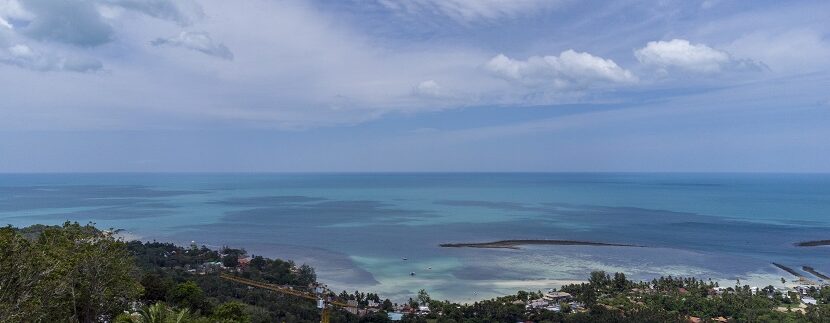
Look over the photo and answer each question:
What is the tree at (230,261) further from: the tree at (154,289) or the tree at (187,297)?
the tree at (187,297)

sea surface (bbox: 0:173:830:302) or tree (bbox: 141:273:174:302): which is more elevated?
tree (bbox: 141:273:174:302)

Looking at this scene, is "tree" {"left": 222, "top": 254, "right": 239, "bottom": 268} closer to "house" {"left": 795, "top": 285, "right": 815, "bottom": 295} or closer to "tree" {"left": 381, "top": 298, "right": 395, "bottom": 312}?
"tree" {"left": 381, "top": 298, "right": 395, "bottom": 312}

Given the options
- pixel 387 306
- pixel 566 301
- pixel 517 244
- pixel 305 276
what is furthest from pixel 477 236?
pixel 387 306

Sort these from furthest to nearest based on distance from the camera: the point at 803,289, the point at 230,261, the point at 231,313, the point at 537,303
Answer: the point at 230,261 → the point at 803,289 → the point at 537,303 → the point at 231,313

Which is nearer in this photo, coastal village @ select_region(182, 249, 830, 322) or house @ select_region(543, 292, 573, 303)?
coastal village @ select_region(182, 249, 830, 322)

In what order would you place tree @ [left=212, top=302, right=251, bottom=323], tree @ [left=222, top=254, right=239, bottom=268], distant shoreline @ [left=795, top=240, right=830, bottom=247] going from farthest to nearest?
distant shoreline @ [left=795, top=240, right=830, bottom=247] → tree @ [left=222, top=254, right=239, bottom=268] → tree @ [left=212, top=302, right=251, bottom=323]

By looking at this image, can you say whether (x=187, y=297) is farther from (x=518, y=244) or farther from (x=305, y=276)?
(x=518, y=244)

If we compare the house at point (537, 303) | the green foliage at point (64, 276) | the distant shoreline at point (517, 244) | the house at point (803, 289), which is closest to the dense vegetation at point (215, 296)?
the green foliage at point (64, 276)

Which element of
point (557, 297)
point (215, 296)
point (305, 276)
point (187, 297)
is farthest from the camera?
point (305, 276)

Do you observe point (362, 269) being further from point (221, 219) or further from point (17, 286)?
point (221, 219)

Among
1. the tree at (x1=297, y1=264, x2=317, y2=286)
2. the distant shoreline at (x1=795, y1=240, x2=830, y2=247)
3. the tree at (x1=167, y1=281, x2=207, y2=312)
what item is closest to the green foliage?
the tree at (x1=167, y1=281, x2=207, y2=312)
